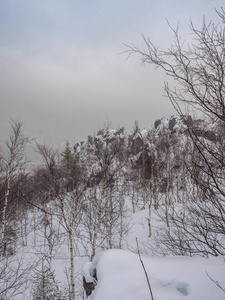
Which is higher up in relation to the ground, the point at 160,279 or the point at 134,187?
the point at 134,187

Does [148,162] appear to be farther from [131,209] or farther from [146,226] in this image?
[146,226]

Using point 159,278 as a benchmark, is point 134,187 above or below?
above

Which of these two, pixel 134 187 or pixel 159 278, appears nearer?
pixel 159 278

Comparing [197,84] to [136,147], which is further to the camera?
[136,147]

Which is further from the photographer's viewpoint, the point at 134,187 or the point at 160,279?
the point at 134,187

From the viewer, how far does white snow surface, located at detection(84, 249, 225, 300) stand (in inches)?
76.9

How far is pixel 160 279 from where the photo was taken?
2.19 metres

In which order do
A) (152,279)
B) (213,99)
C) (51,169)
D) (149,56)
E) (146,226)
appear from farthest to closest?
(146,226) → (51,169) → (152,279) → (149,56) → (213,99)

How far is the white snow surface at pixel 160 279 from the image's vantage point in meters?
1.95

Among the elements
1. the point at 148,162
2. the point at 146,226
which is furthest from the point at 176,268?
the point at 148,162

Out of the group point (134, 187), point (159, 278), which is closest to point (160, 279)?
point (159, 278)

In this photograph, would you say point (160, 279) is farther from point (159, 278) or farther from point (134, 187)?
point (134, 187)

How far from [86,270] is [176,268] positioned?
6.89ft

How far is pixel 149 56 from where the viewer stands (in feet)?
5.84
